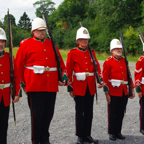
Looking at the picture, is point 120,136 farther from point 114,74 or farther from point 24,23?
point 24,23

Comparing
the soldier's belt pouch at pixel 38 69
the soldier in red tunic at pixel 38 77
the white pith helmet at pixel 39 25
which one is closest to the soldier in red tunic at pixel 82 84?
the soldier in red tunic at pixel 38 77

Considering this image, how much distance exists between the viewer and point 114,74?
13.9ft

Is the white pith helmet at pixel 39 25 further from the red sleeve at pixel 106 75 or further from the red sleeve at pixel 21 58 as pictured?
the red sleeve at pixel 106 75

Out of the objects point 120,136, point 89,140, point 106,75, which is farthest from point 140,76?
point 89,140

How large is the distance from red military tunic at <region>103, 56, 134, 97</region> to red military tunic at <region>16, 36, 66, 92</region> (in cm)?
112

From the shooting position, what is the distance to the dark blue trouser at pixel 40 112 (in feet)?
11.5

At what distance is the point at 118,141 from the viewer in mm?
4113

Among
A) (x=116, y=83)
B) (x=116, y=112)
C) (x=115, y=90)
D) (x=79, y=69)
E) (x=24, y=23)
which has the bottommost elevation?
(x=116, y=112)

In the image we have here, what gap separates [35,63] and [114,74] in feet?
5.31

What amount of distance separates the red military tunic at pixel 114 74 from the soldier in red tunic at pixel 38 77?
3.60ft

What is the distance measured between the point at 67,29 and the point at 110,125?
53.2 meters

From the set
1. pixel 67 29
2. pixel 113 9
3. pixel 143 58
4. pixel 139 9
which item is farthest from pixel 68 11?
pixel 143 58

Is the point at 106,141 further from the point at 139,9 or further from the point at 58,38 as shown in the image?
the point at 58,38

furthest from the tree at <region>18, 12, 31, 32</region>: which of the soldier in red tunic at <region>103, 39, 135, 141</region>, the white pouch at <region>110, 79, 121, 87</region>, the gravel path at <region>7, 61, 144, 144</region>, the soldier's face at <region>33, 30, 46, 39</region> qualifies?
the soldier's face at <region>33, 30, 46, 39</region>
